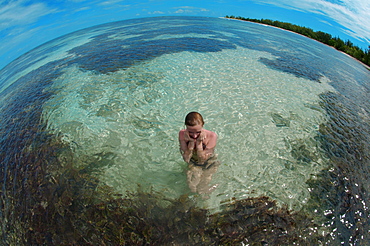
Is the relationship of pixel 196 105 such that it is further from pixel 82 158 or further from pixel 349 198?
pixel 349 198

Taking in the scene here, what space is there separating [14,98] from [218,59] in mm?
11213

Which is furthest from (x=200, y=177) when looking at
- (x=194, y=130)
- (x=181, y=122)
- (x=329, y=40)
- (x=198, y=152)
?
(x=329, y=40)

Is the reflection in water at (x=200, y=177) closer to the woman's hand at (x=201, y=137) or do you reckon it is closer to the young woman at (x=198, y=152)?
the young woman at (x=198, y=152)

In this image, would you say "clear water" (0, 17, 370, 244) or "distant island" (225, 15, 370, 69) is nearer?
"clear water" (0, 17, 370, 244)

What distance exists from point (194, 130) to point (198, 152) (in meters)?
0.52

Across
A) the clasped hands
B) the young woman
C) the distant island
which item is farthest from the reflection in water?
the distant island

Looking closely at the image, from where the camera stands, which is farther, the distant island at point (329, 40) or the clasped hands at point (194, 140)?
the distant island at point (329, 40)

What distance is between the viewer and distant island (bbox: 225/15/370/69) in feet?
67.1

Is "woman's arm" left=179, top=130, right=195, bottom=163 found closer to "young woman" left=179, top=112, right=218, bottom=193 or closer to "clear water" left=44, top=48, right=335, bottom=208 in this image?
"young woman" left=179, top=112, right=218, bottom=193

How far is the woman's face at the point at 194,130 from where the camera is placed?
2.82 metres

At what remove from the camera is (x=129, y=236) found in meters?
2.93

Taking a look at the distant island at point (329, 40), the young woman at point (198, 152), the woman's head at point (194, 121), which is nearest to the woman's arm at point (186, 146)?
the young woman at point (198, 152)

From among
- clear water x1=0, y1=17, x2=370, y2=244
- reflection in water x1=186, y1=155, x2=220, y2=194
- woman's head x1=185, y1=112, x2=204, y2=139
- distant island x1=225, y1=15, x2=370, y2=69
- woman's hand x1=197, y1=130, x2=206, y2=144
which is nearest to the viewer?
woman's head x1=185, y1=112, x2=204, y2=139

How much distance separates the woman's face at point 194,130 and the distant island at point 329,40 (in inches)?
1022
